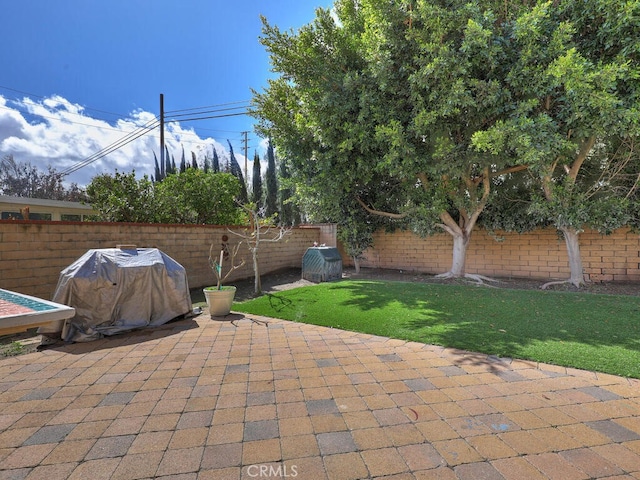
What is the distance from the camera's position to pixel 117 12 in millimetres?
7594

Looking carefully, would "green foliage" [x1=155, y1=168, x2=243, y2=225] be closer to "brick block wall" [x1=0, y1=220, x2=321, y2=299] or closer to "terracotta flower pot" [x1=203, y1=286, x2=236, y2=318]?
"brick block wall" [x1=0, y1=220, x2=321, y2=299]

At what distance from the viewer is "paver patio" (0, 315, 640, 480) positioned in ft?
5.71

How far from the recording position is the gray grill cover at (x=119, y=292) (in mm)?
4270

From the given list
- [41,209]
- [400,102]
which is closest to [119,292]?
[400,102]

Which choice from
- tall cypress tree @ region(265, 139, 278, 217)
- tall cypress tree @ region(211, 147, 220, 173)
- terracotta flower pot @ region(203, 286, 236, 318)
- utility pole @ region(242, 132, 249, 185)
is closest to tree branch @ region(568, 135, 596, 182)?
terracotta flower pot @ region(203, 286, 236, 318)

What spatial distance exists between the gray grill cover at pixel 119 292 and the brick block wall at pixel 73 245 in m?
1.44

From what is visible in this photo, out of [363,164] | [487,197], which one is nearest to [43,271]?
[363,164]

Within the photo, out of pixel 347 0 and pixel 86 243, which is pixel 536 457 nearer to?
pixel 86 243

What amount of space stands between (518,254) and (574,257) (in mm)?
1647

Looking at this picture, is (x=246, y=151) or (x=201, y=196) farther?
(x=246, y=151)

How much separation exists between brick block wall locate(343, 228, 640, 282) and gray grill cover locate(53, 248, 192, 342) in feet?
25.9

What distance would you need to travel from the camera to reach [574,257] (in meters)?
7.78

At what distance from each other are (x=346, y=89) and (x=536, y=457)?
304 inches

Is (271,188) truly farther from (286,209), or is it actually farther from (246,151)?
(246,151)
